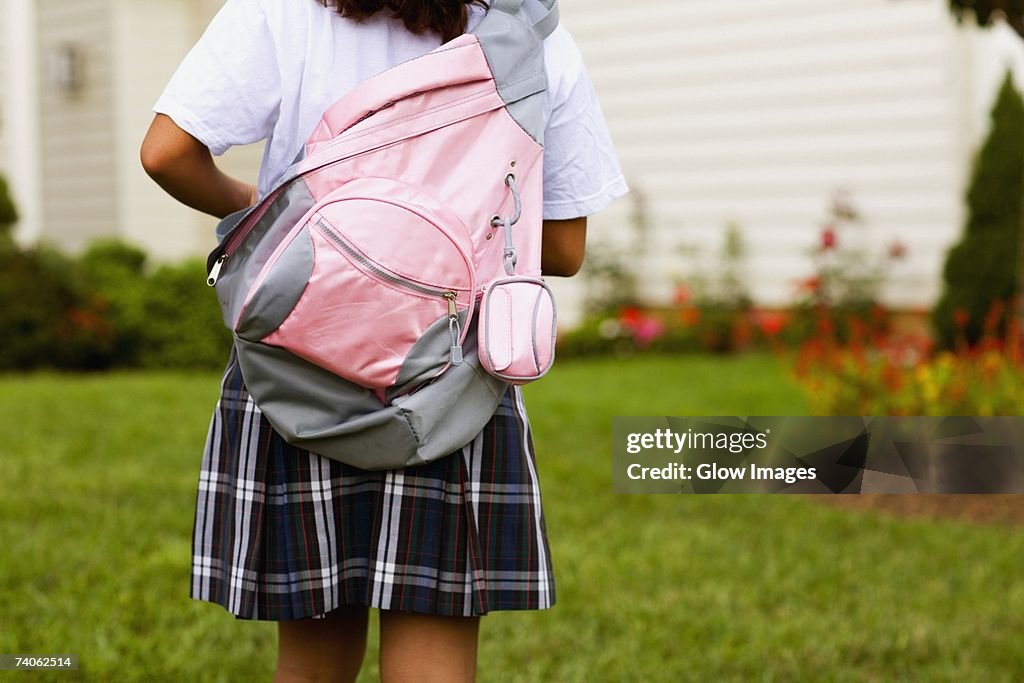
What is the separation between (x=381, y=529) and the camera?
159 centimetres

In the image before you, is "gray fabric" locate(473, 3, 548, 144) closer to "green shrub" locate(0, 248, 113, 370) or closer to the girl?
the girl

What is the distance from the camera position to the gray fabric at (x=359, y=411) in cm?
152

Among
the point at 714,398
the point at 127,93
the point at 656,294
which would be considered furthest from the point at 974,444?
the point at 127,93

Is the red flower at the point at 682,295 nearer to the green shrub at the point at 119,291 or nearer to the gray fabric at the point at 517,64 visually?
the green shrub at the point at 119,291

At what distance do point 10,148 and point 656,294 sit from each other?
5.32 metres

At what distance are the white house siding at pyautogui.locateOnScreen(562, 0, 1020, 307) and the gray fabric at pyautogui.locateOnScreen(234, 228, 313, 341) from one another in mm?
6727

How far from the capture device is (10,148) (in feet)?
31.8

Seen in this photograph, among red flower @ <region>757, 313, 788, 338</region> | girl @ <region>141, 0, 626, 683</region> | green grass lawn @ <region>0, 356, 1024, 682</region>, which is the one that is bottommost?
green grass lawn @ <region>0, 356, 1024, 682</region>

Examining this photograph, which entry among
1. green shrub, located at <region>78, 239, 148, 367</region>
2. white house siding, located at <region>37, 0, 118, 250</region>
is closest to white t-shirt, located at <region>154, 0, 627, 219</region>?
green shrub, located at <region>78, 239, 148, 367</region>

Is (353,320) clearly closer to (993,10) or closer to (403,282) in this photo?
(403,282)

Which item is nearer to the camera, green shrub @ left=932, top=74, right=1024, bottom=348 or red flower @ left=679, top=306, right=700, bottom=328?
green shrub @ left=932, top=74, right=1024, bottom=348

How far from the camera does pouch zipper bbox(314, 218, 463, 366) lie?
148cm

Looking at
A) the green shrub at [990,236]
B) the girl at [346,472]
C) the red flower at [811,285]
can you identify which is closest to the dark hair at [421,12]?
the girl at [346,472]

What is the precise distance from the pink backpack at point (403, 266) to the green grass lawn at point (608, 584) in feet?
4.78
